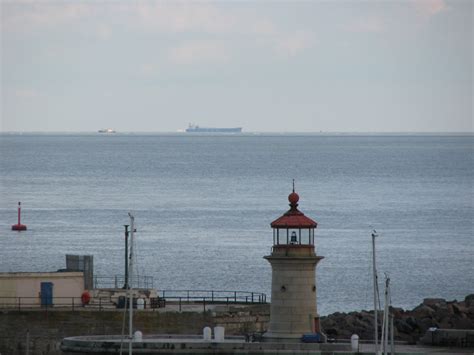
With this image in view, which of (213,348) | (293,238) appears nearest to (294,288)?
(293,238)

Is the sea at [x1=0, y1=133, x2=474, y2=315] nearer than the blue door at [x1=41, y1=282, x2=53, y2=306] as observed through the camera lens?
No

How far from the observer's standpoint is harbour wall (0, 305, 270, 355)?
44500 millimetres

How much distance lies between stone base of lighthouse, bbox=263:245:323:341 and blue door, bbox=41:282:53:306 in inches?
396

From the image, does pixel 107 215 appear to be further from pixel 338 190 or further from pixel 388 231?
A: pixel 338 190

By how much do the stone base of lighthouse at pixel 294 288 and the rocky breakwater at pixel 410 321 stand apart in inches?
568

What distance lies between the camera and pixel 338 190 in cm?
17100

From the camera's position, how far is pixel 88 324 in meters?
44.8

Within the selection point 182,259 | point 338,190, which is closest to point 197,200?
point 338,190

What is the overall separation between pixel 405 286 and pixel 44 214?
49.0 metres

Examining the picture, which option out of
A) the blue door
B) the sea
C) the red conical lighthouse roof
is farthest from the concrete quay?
the sea

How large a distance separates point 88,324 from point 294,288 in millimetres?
8345

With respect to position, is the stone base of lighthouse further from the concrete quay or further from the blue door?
the blue door

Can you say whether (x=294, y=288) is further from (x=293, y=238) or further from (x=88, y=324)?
(x=88, y=324)

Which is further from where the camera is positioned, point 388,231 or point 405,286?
point 388,231
